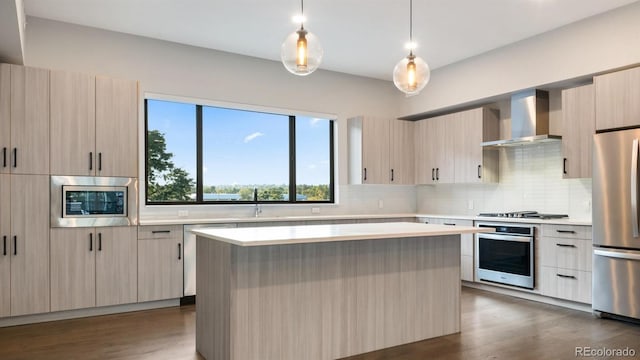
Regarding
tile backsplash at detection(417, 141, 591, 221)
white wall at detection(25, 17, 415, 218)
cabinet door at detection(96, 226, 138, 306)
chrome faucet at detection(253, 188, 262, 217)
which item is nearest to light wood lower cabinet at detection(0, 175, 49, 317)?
cabinet door at detection(96, 226, 138, 306)

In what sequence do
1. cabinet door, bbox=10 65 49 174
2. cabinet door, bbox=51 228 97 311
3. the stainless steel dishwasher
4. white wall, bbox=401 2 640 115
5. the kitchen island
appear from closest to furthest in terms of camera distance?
the kitchen island → cabinet door, bbox=10 65 49 174 → cabinet door, bbox=51 228 97 311 → white wall, bbox=401 2 640 115 → the stainless steel dishwasher

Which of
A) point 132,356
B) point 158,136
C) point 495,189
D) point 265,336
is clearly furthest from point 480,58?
point 132,356

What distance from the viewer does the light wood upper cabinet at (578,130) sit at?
15.3 feet

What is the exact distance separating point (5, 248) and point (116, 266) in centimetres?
95

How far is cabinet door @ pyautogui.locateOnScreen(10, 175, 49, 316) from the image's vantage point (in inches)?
163

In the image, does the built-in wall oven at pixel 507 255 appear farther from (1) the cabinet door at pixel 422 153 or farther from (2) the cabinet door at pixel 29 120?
(2) the cabinet door at pixel 29 120

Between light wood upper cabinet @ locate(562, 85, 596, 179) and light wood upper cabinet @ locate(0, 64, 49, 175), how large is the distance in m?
5.28

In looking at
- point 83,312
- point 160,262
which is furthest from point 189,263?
point 83,312

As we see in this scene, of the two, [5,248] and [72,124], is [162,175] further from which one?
[5,248]

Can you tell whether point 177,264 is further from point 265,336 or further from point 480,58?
point 480,58

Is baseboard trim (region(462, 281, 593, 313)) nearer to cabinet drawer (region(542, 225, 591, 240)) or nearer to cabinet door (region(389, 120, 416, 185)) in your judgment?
cabinet drawer (region(542, 225, 591, 240))

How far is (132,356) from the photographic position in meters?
3.35

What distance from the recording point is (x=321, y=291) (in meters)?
3.26

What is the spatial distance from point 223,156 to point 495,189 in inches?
144
